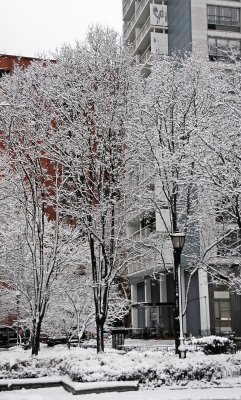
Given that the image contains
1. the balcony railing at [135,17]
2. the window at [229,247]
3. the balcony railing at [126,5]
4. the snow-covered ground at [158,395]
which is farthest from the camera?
the balcony railing at [126,5]

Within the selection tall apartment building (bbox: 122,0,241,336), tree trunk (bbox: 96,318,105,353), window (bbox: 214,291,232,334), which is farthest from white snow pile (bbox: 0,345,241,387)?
window (bbox: 214,291,232,334)

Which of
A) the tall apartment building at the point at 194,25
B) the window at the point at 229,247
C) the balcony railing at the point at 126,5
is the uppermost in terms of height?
the balcony railing at the point at 126,5

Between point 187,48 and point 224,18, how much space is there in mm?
4785

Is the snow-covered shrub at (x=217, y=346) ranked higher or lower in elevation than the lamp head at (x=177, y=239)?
lower

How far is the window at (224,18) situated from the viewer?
47812mm

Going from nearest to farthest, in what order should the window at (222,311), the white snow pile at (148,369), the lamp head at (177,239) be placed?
the white snow pile at (148,369)
the lamp head at (177,239)
the window at (222,311)

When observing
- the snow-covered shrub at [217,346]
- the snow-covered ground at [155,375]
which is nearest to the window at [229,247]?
the snow-covered shrub at [217,346]

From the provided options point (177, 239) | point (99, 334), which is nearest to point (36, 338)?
point (99, 334)

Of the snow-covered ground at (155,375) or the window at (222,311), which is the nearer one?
the snow-covered ground at (155,375)

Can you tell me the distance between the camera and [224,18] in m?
48.2

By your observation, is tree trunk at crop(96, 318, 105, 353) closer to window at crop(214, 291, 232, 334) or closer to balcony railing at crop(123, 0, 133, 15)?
window at crop(214, 291, 232, 334)

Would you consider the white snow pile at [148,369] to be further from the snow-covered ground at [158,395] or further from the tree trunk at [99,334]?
the tree trunk at [99,334]

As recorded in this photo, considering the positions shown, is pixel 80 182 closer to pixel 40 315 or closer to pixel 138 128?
pixel 138 128

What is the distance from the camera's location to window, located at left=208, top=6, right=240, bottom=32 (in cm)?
4781
